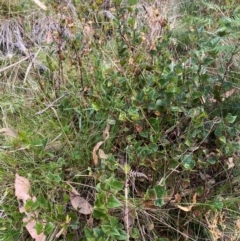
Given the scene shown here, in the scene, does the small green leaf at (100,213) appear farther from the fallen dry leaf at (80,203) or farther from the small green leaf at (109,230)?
the fallen dry leaf at (80,203)

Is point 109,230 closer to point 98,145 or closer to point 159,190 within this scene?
point 159,190

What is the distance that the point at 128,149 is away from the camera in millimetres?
1880

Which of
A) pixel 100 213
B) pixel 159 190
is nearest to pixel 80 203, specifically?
pixel 100 213

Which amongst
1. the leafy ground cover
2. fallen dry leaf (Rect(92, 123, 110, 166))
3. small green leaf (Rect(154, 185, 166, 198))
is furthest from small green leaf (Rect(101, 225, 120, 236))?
fallen dry leaf (Rect(92, 123, 110, 166))

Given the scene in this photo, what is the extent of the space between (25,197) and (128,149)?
0.50m

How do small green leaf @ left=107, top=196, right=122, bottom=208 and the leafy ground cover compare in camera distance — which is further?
the leafy ground cover

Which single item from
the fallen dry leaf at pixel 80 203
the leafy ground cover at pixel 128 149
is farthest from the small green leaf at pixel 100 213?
the fallen dry leaf at pixel 80 203

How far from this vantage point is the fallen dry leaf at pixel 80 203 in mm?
1831

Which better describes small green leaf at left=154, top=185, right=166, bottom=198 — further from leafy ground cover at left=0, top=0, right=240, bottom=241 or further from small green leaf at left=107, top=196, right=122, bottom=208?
small green leaf at left=107, top=196, right=122, bottom=208

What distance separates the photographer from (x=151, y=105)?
1.95 m

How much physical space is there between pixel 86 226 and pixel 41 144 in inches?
15.8

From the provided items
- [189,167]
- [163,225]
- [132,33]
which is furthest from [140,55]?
[163,225]

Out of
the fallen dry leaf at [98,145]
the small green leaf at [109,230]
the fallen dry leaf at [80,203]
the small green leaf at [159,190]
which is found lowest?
the fallen dry leaf at [80,203]

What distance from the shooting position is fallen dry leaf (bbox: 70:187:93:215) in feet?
6.01
